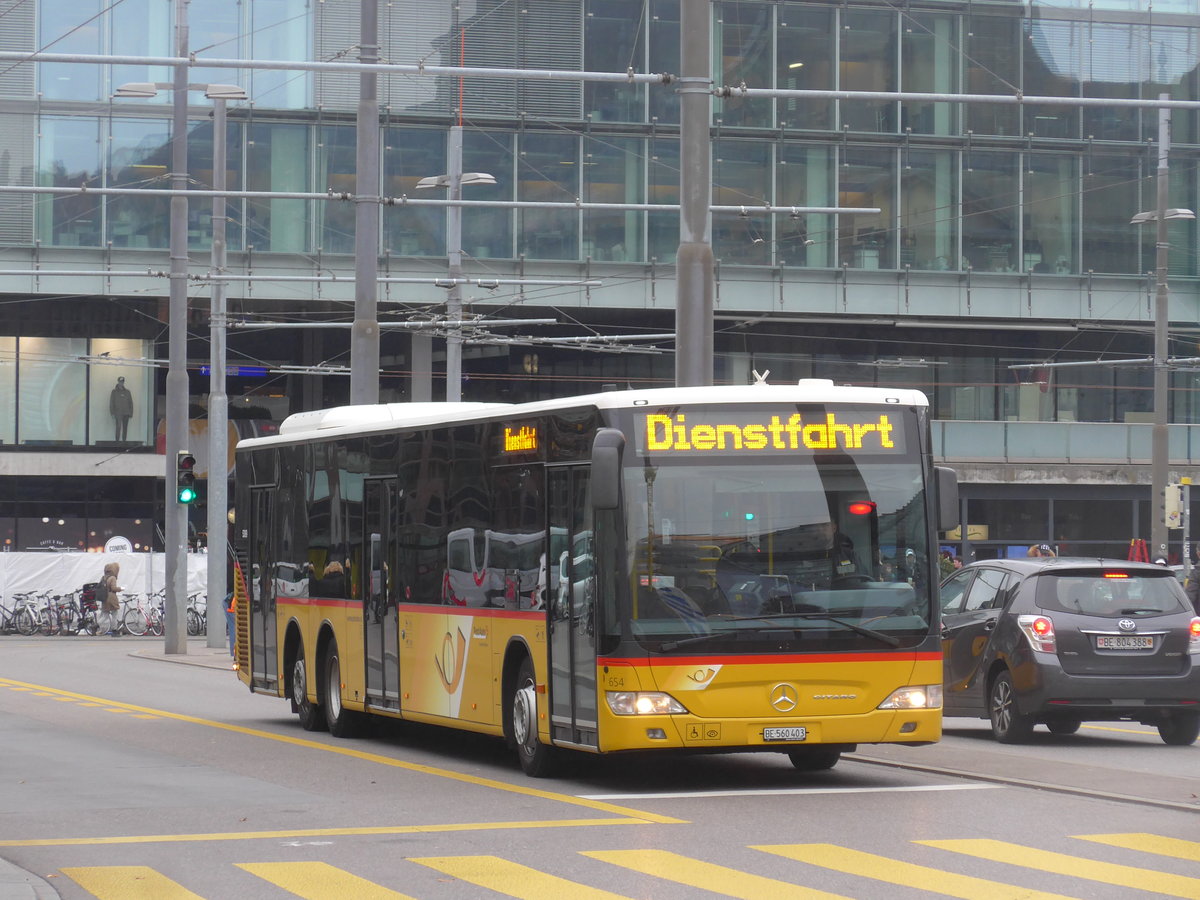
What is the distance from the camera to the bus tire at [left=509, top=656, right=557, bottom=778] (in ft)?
47.0

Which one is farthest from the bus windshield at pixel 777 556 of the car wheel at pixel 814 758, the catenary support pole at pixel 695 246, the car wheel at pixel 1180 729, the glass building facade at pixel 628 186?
the glass building facade at pixel 628 186

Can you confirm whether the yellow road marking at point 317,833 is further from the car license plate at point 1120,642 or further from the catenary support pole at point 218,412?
the catenary support pole at point 218,412

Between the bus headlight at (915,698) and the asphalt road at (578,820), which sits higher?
the bus headlight at (915,698)

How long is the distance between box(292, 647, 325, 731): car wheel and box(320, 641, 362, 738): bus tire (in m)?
0.28

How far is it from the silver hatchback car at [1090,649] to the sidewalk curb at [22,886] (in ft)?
31.6

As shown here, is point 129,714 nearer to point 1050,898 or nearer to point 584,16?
point 1050,898

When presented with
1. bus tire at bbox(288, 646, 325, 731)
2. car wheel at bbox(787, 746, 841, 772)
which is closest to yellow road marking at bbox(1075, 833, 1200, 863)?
car wheel at bbox(787, 746, 841, 772)

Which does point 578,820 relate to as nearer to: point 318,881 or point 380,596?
point 318,881

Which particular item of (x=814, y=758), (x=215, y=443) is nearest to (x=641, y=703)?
(x=814, y=758)

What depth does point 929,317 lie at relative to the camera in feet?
173

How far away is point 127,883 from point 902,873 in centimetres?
352

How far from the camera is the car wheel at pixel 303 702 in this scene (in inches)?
771

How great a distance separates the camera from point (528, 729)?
571 inches

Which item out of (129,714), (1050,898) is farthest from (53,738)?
(1050,898)
